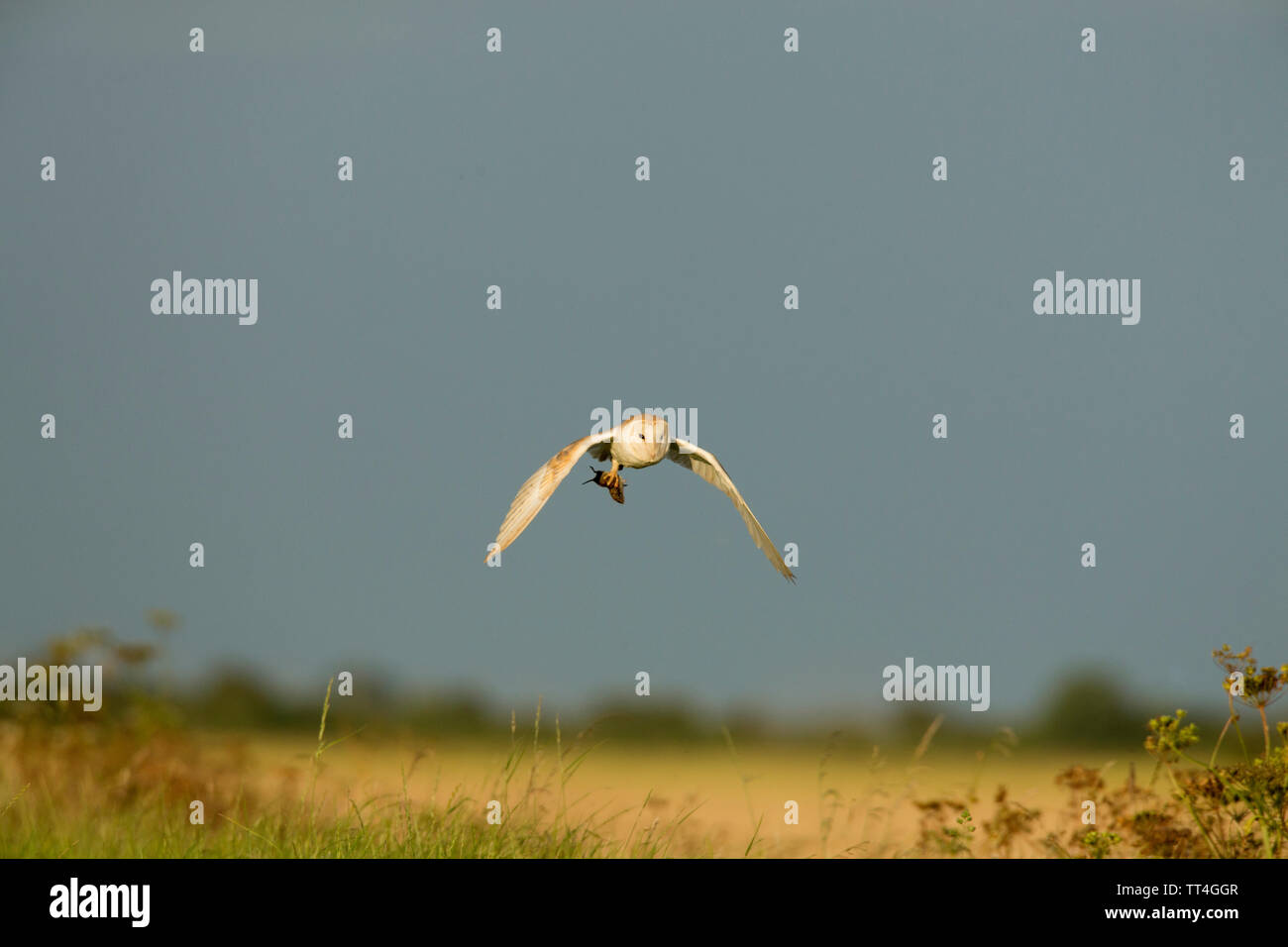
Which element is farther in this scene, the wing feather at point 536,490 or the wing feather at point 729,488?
the wing feather at point 729,488

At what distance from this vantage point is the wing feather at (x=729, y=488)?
7766 mm

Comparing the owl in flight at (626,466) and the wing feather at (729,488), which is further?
the wing feather at (729,488)

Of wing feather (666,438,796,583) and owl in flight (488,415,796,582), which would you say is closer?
owl in flight (488,415,796,582)

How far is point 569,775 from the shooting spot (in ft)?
21.4

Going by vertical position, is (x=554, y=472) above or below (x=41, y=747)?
above

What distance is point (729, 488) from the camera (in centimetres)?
790

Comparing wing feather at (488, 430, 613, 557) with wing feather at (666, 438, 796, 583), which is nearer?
wing feather at (488, 430, 613, 557)

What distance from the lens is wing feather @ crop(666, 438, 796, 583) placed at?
7766 mm

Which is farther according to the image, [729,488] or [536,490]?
[729,488]
